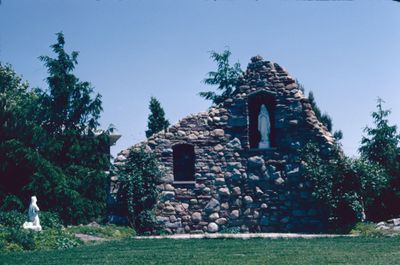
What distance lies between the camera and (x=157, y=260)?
24.6 feet

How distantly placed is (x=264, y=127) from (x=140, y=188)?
476 cm

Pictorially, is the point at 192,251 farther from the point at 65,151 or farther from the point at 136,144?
the point at 65,151

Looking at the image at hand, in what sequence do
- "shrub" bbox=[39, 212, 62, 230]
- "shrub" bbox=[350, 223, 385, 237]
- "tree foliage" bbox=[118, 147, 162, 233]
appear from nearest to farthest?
"shrub" bbox=[350, 223, 385, 237] < "shrub" bbox=[39, 212, 62, 230] < "tree foliage" bbox=[118, 147, 162, 233]

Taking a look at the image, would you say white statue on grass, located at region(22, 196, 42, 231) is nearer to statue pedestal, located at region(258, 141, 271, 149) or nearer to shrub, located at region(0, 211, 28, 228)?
shrub, located at region(0, 211, 28, 228)

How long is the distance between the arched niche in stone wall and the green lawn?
21.5ft

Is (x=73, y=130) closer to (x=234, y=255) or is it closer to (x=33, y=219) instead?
(x=33, y=219)

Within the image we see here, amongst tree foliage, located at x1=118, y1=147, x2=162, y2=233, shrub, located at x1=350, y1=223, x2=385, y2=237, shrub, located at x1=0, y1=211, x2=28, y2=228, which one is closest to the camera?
shrub, located at x1=350, y1=223, x2=385, y2=237

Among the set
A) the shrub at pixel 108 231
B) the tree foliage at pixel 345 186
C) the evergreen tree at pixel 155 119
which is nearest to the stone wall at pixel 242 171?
the tree foliage at pixel 345 186

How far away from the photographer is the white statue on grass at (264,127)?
51.6ft

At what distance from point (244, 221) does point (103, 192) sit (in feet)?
22.4

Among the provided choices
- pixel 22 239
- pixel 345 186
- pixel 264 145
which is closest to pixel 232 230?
pixel 264 145

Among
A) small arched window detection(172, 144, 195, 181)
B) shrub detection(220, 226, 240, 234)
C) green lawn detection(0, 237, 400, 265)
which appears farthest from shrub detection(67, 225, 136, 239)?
green lawn detection(0, 237, 400, 265)

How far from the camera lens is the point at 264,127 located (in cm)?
1584

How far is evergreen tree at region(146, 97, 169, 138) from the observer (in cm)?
3039
